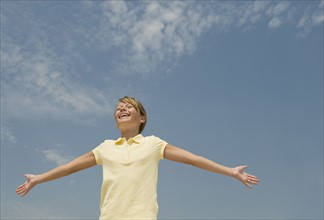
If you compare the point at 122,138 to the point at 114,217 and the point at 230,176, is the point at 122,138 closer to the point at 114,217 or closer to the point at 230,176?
the point at 114,217

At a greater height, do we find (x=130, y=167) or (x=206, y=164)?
(x=206, y=164)

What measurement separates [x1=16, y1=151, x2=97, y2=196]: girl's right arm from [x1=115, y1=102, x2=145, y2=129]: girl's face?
2.09 feet

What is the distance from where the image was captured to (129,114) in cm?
708

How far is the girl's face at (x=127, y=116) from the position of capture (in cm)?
704

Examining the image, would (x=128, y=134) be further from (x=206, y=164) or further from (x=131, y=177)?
(x=206, y=164)

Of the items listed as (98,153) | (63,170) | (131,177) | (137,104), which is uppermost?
(137,104)

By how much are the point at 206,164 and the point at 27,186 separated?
282 centimetres

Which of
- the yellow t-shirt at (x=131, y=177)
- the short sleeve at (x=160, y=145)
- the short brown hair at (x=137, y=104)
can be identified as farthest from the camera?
the short brown hair at (x=137, y=104)

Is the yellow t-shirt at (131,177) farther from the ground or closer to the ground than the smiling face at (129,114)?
closer to the ground

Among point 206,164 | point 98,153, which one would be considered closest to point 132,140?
point 98,153

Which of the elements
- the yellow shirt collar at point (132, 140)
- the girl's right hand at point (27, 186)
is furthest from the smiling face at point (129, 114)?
the girl's right hand at point (27, 186)

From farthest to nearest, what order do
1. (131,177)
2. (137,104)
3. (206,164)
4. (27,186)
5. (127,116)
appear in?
(27,186) < (137,104) < (127,116) < (206,164) < (131,177)

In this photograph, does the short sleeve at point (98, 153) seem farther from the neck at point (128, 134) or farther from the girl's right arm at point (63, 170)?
the neck at point (128, 134)

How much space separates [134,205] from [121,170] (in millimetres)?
521
